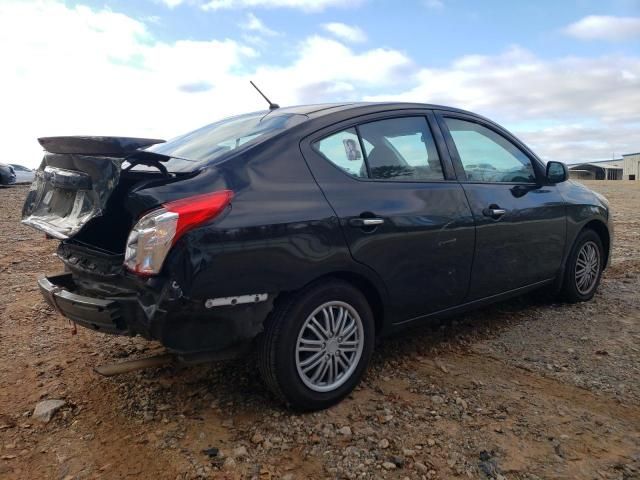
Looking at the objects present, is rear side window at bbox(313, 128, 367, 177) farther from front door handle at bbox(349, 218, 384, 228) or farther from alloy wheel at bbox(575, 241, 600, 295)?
alloy wheel at bbox(575, 241, 600, 295)

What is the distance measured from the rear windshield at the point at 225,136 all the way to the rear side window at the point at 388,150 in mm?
292

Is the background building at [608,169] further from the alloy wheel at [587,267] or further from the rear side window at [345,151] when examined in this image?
the rear side window at [345,151]

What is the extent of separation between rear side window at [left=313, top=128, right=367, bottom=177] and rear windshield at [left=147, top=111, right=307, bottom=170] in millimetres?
210

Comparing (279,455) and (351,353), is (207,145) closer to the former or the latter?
(351,353)

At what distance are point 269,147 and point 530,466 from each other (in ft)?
6.50

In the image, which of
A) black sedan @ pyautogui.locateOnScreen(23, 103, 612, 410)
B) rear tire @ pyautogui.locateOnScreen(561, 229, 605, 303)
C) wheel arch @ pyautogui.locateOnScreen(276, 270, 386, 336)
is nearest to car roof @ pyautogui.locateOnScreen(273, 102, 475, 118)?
black sedan @ pyautogui.locateOnScreen(23, 103, 612, 410)

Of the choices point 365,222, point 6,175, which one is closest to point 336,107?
point 365,222

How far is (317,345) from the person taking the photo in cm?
291

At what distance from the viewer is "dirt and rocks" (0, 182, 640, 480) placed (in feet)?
8.19

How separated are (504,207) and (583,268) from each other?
1.47 meters

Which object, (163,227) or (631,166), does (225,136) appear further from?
(631,166)

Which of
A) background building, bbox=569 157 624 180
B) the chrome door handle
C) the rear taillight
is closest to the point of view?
the rear taillight

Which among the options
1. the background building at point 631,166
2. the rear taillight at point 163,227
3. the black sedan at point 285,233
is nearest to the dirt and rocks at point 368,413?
the black sedan at point 285,233

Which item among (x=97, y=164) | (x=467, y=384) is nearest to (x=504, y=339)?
(x=467, y=384)
